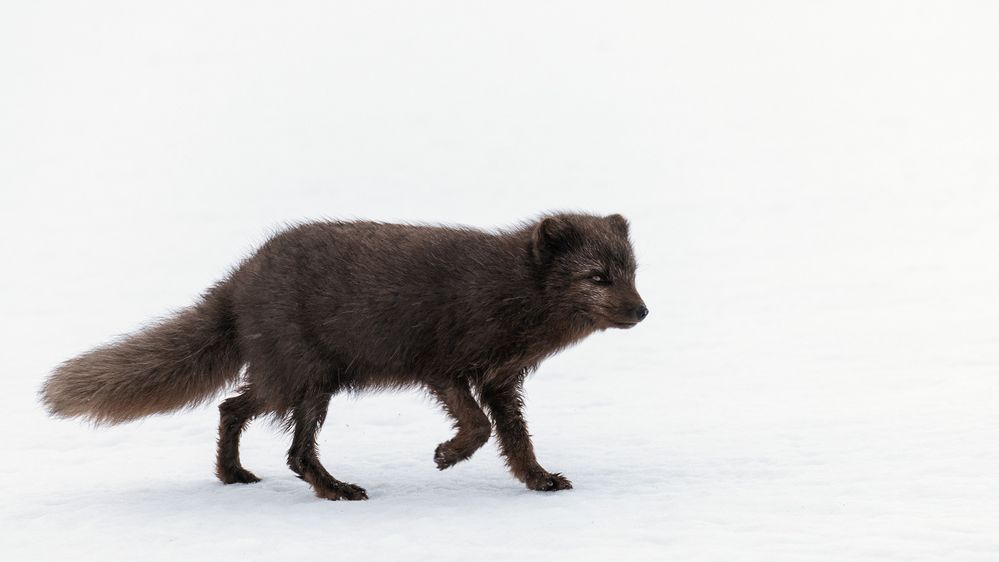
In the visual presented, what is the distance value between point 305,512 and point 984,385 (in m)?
6.99

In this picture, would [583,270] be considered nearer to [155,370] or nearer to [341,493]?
[341,493]

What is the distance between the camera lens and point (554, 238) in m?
8.86

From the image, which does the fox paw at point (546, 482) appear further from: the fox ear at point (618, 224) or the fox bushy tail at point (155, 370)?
the fox bushy tail at point (155, 370)

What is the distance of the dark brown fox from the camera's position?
877 cm

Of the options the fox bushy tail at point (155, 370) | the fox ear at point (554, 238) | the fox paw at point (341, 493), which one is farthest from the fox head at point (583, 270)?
the fox bushy tail at point (155, 370)

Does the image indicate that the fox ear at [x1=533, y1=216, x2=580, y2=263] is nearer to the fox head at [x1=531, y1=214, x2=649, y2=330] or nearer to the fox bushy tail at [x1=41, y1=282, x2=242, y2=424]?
the fox head at [x1=531, y1=214, x2=649, y2=330]

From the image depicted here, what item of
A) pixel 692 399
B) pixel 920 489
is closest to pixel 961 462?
pixel 920 489

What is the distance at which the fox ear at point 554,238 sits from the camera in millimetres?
8828

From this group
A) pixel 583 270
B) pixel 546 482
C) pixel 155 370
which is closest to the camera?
pixel 583 270

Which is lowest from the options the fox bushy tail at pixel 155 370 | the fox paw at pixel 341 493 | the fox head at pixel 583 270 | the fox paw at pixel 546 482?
the fox paw at pixel 341 493

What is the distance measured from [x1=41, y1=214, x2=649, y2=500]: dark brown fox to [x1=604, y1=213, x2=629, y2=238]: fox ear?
2 centimetres

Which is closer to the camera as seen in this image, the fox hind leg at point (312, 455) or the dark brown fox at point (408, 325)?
the dark brown fox at point (408, 325)

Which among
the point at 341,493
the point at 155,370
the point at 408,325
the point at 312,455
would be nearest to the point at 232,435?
the point at 155,370

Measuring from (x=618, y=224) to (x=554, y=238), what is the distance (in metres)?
0.61
